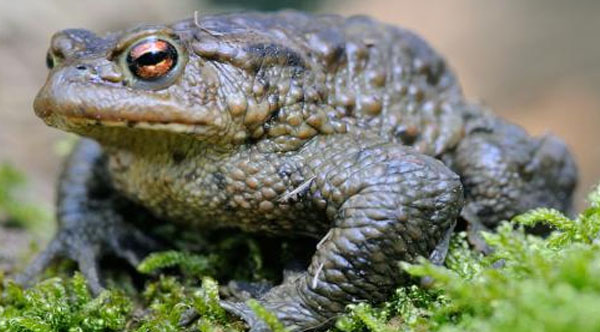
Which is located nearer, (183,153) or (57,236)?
(183,153)

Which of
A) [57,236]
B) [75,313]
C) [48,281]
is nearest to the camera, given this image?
[75,313]

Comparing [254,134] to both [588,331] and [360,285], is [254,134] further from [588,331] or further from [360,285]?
[588,331]

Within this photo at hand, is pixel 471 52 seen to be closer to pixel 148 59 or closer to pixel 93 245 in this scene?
pixel 93 245

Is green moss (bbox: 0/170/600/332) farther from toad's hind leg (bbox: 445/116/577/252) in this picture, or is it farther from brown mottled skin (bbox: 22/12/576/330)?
toad's hind leg (bbox: 445/116/577/252)

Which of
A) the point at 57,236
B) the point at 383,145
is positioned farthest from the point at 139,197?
the point at 383,145

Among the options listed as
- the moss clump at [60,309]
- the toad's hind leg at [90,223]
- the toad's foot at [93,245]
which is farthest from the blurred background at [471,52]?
the moss clump at [60,309]

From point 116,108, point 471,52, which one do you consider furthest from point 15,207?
point 471,52

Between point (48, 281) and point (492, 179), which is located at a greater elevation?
point (492, 179)
